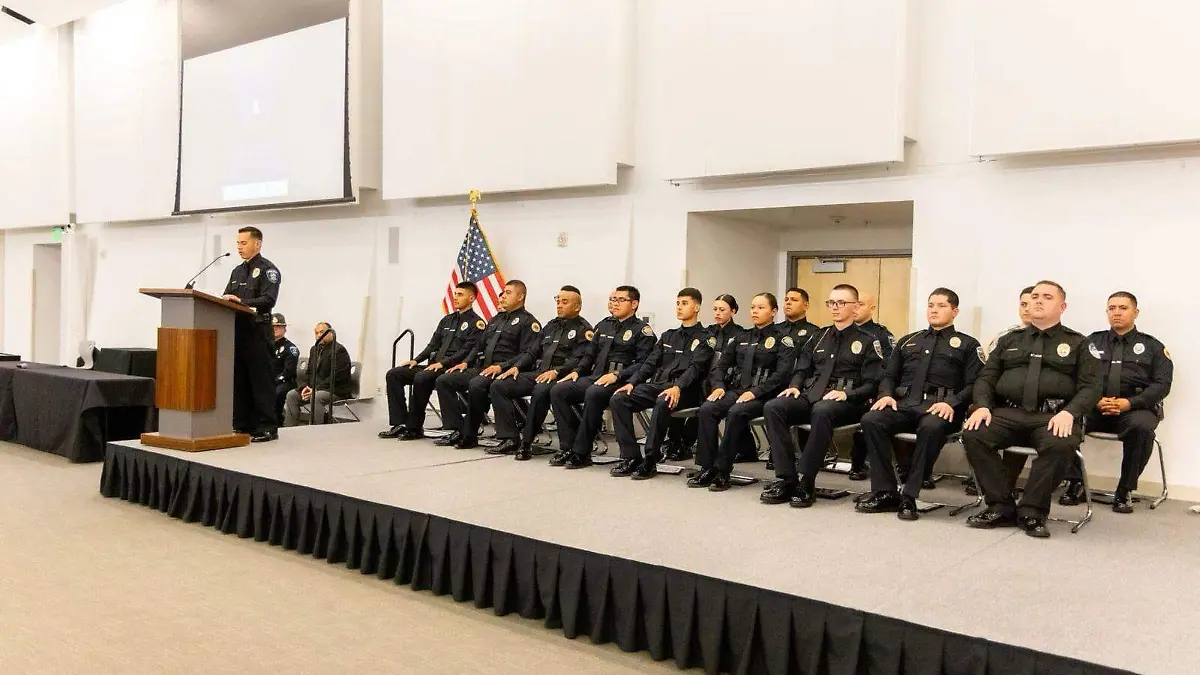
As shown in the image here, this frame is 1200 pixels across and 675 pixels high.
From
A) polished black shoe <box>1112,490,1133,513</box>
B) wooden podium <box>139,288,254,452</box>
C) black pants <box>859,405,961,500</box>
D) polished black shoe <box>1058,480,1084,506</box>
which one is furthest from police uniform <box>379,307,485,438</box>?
polished black shoe <box>1112,490,1133,513</box>

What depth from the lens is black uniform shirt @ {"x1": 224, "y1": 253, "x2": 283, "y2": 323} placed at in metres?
6.00

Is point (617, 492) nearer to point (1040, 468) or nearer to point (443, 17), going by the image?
point (1040, 468)

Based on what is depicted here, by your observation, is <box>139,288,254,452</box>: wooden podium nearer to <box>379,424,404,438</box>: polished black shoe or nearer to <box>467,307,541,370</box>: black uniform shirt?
Result: <box>379,424,404,438</box>: polished black shoe

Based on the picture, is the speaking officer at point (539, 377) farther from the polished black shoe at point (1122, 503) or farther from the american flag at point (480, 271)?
the polished black shoe at point (1122, 503)

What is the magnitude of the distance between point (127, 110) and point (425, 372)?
25.9 ft

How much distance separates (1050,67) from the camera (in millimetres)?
5324

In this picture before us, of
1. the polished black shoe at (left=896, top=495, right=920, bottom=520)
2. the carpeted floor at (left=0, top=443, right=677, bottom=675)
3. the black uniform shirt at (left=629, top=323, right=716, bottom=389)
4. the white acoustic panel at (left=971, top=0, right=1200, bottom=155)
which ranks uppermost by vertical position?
the white acoustic panel at (left=971, top=0, right=1200, bottom=155)

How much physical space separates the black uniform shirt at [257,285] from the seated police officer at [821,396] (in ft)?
11.4

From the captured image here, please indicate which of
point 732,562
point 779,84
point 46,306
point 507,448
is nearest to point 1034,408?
point 732,562

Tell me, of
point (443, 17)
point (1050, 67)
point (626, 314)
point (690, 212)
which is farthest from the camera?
point (443, 17)

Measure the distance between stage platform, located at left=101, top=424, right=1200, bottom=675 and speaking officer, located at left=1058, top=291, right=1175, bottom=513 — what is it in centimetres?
27

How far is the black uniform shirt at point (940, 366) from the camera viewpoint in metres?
4.73

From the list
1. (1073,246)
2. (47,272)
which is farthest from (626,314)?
(47,272)

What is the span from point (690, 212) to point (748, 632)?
15.0 feet
